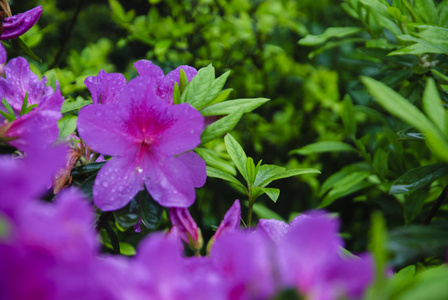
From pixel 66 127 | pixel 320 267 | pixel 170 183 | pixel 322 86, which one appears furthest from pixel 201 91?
pixel 322 86

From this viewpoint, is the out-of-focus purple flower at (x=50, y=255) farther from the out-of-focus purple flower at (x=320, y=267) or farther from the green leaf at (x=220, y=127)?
the green leaf at (x=220, y=127)

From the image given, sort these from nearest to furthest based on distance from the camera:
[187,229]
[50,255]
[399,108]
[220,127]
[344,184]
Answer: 1. [50,255]
2. [399,108]
3. [187,229]
4. [220,127]
5. [344,184]

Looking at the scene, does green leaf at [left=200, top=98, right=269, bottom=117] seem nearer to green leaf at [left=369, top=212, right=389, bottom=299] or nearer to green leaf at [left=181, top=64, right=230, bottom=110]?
green leaf at [left=181, top=64, right=230, bottom=110]

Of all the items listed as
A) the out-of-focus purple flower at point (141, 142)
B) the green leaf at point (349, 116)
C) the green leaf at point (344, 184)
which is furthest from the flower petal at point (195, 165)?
the green leaf at point (349, 116)

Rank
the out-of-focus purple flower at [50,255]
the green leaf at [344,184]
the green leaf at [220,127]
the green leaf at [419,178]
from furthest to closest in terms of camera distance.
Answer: the green leaf at [344,184] < the green leaf at [419,178] < the green leaf at [220,127] < the out-of-focus purple flower at [50,255]

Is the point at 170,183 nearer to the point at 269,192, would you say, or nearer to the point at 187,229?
the point at 187,229

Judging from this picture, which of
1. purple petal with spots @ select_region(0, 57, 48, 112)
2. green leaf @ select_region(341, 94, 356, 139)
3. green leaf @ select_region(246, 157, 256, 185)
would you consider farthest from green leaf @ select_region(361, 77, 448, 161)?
green leaf @ select_region(341, 94, 356, 139)

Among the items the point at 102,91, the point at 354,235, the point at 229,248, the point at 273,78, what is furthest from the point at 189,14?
the point at 229,248
